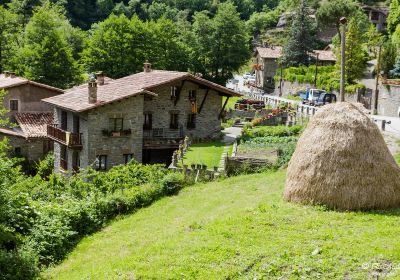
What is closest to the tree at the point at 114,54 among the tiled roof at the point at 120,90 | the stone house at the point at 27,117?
the stone house at the point at 27,117

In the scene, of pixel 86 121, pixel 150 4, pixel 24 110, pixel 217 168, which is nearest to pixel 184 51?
pixel 24 110

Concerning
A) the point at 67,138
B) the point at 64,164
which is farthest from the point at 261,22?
the point at 67,138

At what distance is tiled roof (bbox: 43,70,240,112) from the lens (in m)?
35.6

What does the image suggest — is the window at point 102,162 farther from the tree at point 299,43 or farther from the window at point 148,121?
the tree at point 299,43

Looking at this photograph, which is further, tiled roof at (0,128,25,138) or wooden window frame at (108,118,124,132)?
tiled roof at (0,128,25,138)

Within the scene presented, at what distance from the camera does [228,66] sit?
71.4 metres

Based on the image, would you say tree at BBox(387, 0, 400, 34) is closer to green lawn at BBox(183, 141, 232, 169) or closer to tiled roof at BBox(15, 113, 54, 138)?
green lawn at BBox(183, 141, 232, 169)

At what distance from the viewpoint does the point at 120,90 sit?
3734 cm

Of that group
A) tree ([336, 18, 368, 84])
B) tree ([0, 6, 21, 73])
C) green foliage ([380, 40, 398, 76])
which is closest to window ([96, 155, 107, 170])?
tree ([0, 6, 21, 73])

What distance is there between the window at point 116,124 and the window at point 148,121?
3053mm

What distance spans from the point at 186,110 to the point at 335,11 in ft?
204

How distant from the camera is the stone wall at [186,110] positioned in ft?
131

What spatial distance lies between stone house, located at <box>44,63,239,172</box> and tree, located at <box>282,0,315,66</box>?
37850mm

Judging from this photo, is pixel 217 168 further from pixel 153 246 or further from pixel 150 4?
pixel 150 4
